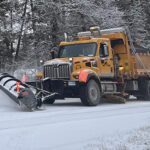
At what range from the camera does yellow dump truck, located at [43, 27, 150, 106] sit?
17.8 metres

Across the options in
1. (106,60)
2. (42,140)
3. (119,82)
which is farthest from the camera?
(119,82)

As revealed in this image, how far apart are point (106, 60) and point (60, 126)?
26.0 feet

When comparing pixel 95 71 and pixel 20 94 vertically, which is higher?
pixel 95 71

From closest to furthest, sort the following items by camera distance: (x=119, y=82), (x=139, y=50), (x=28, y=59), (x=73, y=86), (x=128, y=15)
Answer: (x=73, y=86) < (x=119, y=82) < (x=139, y=50) < (x=28, y=59) < (x=128, y=15)

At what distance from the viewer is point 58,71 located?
18.1m

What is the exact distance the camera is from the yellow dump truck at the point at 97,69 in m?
17.8

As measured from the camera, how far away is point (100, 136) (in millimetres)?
10625

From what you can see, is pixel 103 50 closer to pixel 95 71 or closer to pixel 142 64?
pixel 95 71

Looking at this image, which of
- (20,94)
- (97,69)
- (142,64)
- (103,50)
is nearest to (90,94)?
(97,69)

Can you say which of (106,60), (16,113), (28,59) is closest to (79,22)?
(28,59)

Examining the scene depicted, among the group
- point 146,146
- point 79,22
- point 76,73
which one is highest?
point 79,22

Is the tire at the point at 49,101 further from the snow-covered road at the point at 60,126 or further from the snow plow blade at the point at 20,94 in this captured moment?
the snow-covered road at the point at 60,126

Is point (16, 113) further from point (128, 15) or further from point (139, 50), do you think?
point (128, 15)

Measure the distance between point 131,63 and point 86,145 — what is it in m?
11.8
